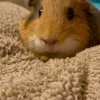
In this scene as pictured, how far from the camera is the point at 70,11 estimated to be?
4.22ft

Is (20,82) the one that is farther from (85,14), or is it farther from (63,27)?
(85,14)

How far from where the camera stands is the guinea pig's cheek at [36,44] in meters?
1.23

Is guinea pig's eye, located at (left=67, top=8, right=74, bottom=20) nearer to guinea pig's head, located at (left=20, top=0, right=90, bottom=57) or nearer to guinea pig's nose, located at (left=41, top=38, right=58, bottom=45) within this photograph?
guinea pig's head, located at (left=20, top=0, right=90, bottom=57)

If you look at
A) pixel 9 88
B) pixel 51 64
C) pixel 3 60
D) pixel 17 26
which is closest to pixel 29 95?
pixel 9 88

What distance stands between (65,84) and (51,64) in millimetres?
174

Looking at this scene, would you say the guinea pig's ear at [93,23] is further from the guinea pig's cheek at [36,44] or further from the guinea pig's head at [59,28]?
the guinea pig's cheek at [36,44]

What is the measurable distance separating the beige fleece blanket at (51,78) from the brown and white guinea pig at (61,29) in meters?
0.09

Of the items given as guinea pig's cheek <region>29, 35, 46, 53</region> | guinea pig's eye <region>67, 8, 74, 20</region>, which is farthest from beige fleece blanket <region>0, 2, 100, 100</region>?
guinea pig's eye <region>67, 8, 74, 20</region>

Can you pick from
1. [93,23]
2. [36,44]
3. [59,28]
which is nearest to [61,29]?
[59,28]

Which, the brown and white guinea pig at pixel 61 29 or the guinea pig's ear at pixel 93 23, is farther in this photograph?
the guinea pig's ear at pixel 93 23

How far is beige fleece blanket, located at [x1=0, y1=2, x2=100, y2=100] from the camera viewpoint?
Result: 85cm

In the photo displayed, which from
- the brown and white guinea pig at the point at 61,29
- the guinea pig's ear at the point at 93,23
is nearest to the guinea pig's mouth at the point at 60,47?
the brown and white guinea pig at the point at 61,29

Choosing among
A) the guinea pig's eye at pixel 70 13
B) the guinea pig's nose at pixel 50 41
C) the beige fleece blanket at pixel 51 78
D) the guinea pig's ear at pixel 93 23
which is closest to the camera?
the beige fleece blanket at pixel 51 78

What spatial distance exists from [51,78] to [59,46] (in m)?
0.30
